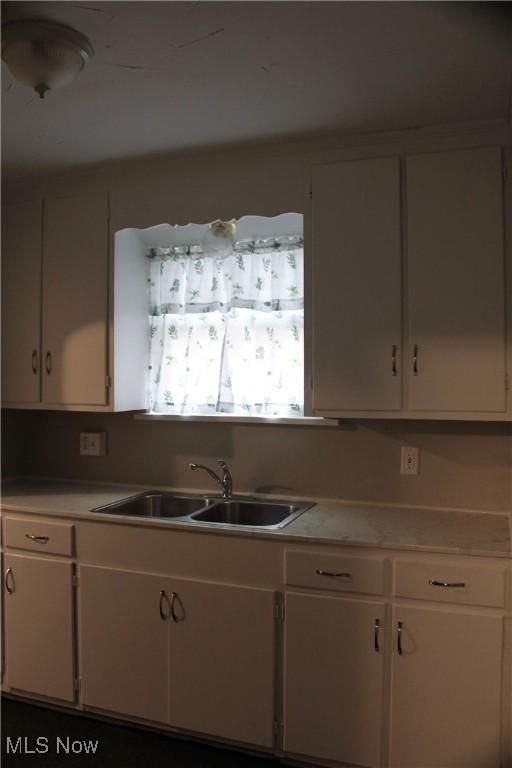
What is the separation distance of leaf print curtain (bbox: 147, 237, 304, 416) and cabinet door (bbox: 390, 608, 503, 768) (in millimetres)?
1202

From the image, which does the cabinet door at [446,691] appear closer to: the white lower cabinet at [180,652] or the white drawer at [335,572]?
the white drawer at [335,572]

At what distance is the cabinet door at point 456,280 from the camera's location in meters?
2.29


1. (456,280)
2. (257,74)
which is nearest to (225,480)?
(456,280)

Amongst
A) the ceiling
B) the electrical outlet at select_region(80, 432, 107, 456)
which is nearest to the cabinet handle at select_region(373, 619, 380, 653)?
the electrical outlet at select_region(80, 432, 107, 456)

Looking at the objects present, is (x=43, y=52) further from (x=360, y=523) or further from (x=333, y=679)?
(x=333, y=679)

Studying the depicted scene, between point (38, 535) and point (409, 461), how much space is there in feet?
5.43

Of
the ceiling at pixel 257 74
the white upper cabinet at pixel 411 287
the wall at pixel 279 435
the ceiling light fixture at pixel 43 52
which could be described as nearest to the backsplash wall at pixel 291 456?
the wall at pixel 279 435

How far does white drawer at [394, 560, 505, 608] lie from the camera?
2008 mm

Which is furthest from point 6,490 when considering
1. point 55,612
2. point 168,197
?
point 168,197

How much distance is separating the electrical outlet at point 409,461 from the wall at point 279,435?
3 cm

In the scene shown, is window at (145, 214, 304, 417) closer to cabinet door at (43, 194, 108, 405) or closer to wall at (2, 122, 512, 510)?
wall at (2, 122, 512, 510)

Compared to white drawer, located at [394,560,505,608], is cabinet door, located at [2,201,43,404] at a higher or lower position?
higher

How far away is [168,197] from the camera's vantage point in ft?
9.18

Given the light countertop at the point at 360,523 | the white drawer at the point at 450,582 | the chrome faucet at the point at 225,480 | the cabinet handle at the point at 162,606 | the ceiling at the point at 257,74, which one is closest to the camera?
the ceiling at the point at 257,74
